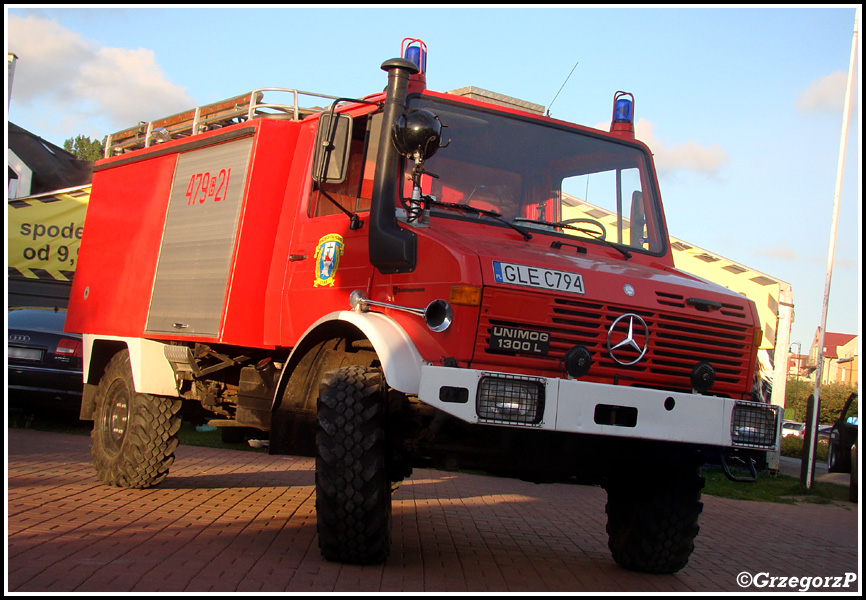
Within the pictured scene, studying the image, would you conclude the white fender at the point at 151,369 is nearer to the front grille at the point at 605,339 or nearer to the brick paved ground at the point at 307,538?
the brick paved ground at the point at 307,538

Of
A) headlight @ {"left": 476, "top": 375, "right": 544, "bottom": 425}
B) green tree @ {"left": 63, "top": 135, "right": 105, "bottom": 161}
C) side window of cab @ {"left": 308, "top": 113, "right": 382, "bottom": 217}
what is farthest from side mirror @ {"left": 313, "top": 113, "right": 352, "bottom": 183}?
green tree @ {"left": 63, "top": 135, "right": 105, "bottom": 161}

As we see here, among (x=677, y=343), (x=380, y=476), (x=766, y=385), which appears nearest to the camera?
(x=380, y=476)

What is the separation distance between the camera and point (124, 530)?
6.15 meters

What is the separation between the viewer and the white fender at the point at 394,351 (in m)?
4.73

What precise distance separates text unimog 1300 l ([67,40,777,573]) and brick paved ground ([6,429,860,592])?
1.36ft

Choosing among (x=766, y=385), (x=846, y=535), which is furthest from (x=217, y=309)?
(x=766, y=385)

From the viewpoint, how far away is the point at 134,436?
8055 mm

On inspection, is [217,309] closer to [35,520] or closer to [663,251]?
[35,520]

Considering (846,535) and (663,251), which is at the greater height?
(663,251)

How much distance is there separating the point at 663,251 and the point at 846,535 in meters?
5.02

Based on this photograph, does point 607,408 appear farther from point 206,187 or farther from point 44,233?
point 44,233

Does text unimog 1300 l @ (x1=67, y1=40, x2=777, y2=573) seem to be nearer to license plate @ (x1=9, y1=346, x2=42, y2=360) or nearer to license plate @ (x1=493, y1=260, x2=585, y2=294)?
license plate @ (x1=493, y1=260, x2=585, y2=294)

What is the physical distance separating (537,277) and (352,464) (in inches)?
55.2

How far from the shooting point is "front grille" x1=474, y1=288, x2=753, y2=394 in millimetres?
4895
